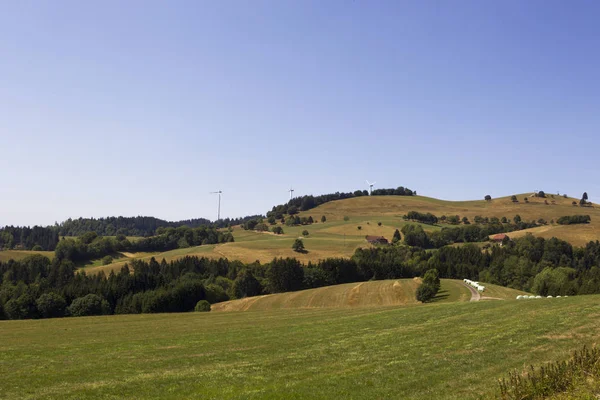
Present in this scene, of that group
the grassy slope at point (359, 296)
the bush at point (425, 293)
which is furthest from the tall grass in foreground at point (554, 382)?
the bush at point (425, 293)

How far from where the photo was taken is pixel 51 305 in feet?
377

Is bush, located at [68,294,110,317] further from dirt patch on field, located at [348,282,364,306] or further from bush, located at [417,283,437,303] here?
bush, located at [417,283,437,303]

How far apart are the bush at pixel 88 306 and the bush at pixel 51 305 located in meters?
2.40

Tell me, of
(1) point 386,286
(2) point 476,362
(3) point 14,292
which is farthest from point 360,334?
(3) point 14,292

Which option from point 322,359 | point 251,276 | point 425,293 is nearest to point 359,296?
point 425,293

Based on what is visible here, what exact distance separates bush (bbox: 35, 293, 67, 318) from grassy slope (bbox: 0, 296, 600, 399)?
72691 mm

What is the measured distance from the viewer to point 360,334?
1649 inches

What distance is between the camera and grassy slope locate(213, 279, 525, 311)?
9706cm

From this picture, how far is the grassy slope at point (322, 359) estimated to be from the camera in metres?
23.5

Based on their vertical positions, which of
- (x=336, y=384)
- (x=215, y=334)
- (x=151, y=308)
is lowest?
(x=151, y=308)

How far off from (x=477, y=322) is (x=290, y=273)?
104m

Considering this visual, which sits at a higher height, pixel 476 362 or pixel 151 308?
pixel 476 362

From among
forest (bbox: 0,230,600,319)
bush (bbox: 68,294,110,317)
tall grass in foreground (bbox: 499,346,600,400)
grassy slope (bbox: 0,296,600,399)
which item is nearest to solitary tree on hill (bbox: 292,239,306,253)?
forest (bbox: 0,230,600,319)

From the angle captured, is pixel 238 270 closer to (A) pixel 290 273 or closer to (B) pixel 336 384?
(A) pixel 290 273
